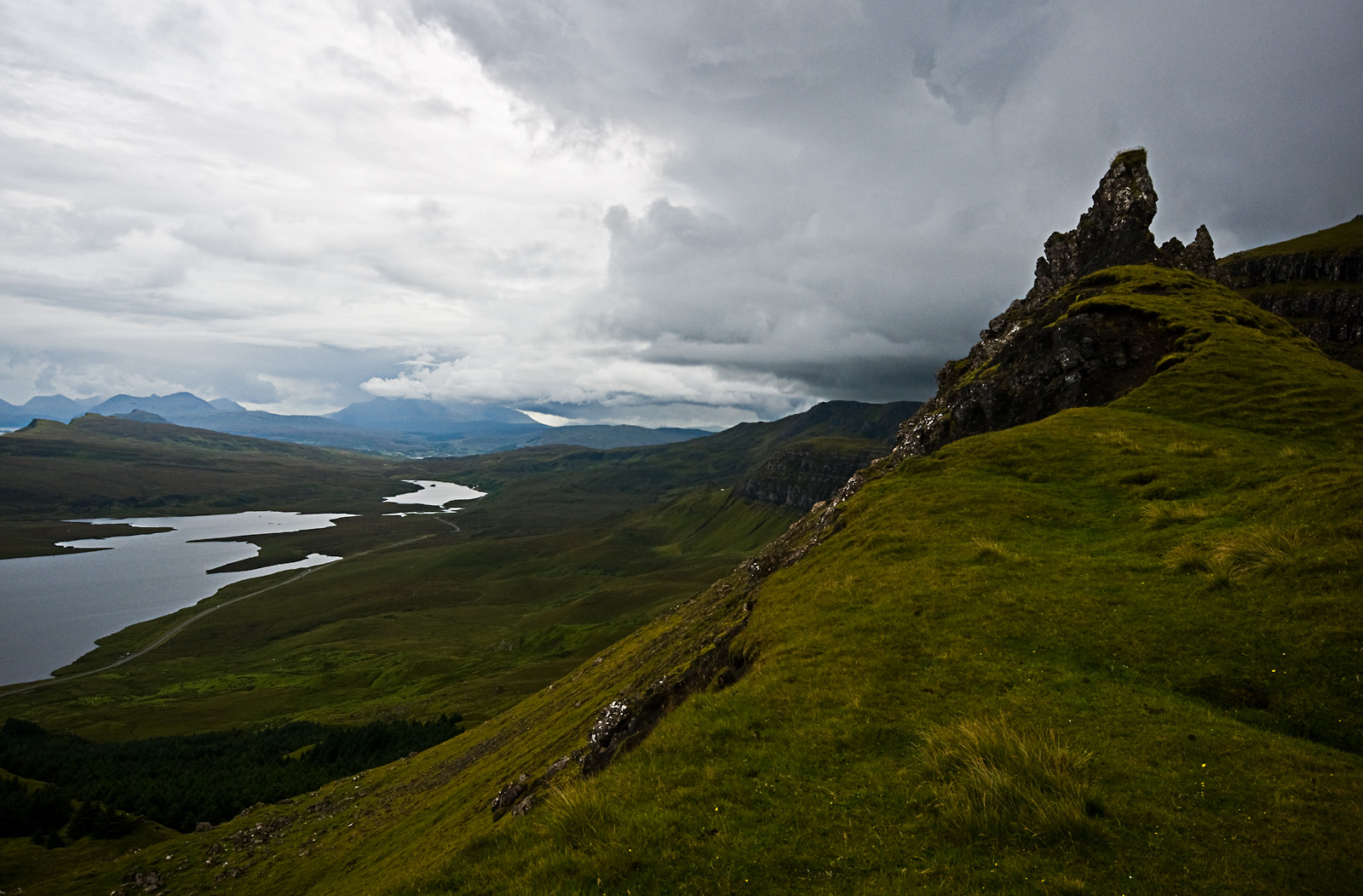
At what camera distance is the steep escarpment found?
132 meters

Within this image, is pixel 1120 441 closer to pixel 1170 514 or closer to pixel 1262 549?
pixel 1170 514

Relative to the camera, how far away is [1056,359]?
54375 mm

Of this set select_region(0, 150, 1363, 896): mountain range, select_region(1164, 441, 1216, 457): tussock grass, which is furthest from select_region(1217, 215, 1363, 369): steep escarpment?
select_region(1164, 441, 1216, 457): tussock grass

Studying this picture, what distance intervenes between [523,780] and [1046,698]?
34676mm

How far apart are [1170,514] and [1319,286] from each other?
18960 cm

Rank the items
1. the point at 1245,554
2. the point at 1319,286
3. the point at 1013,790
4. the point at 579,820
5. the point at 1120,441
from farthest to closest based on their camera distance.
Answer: the point at 1319,286 → the point at 1120,441 → the point at 1245,554 → the point at 579,820 → the point at 1013,790

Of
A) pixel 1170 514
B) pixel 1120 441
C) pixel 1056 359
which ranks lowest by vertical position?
pixel 1170 514

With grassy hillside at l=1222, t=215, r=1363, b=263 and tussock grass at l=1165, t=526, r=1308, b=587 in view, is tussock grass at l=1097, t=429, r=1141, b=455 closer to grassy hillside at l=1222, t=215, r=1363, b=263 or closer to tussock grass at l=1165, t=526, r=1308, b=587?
tussock grass at l=1165, t=526, r=1308, b=587

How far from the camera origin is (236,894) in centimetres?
Result: 5759

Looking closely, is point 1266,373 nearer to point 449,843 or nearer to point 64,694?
point 449,843

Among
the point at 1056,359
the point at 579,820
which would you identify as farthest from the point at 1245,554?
the point at 1056,359

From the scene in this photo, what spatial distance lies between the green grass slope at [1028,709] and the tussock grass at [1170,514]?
4.2 inches

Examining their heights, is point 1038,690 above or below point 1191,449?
below

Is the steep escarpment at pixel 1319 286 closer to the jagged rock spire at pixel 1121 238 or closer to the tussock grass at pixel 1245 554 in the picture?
the jagged rock spire at pixel 1121 238
